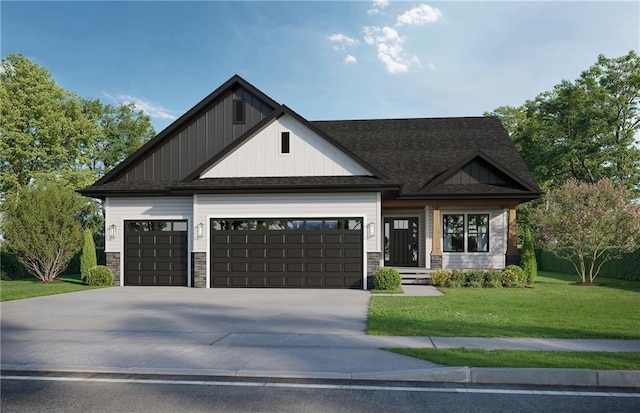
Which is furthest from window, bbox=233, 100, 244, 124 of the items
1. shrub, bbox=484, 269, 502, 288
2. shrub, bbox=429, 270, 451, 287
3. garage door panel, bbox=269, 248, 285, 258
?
shrub, bbox=484, 269, 502, 288

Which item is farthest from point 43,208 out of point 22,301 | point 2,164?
point 2,164

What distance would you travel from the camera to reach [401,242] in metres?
22.4

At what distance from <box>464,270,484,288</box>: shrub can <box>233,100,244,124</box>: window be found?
11.3 metres

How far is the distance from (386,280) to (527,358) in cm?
972

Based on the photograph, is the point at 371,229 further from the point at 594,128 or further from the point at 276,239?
the point at 594,128

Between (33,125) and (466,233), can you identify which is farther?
(33,125)

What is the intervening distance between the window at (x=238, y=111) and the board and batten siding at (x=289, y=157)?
2.61 metres

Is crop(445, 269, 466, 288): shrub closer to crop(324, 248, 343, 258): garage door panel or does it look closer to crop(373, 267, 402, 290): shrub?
crop(373, 267, 402, 290): shrub

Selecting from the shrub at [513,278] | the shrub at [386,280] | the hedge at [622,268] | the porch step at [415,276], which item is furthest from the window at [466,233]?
the hedge at [622,268]

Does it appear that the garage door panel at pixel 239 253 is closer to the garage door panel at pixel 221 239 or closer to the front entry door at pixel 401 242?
the garage door panel at pixel 221 239

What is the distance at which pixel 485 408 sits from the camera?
5172 mm

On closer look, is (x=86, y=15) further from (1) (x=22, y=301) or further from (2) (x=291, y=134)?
(1) (x=22, y=301)

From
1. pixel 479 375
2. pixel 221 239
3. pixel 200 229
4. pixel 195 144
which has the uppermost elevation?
pixel 195 144

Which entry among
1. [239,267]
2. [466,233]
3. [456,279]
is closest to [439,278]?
[456,279]
